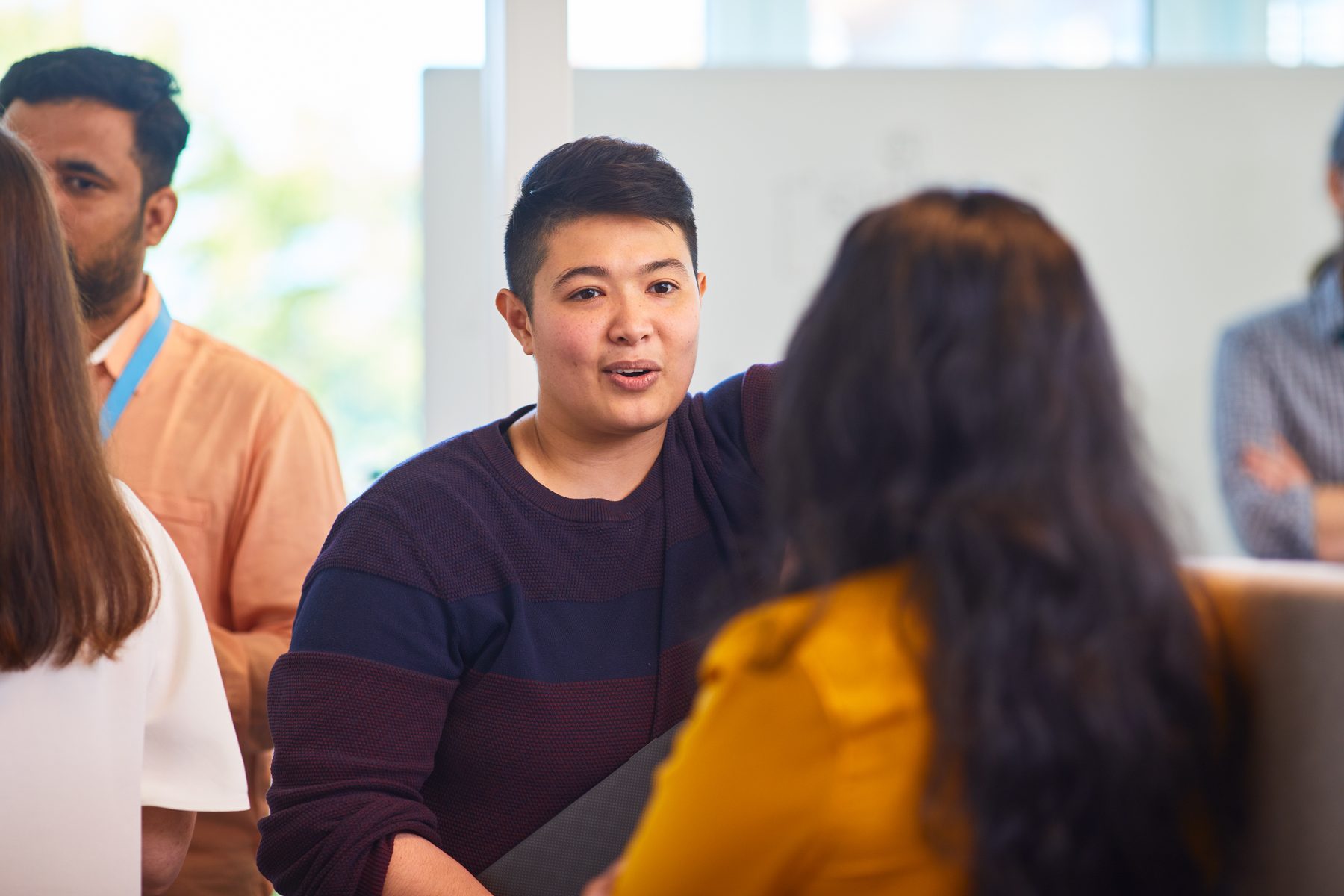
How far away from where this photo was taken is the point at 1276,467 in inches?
78.7

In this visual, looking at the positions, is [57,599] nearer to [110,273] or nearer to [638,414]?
[638,414]

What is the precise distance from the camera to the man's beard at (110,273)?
181 cm

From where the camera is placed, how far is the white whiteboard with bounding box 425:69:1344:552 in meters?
3.15

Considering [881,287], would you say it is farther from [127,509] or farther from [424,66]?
[424,66]

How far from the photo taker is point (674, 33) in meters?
3.54

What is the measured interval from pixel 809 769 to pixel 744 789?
49mm

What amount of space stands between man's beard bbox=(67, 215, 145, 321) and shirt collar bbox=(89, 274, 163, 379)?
0.03 m

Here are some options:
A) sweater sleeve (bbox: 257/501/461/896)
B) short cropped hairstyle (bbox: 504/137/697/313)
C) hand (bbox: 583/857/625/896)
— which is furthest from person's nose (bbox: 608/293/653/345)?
hand (bbox: 583/857/625/896)

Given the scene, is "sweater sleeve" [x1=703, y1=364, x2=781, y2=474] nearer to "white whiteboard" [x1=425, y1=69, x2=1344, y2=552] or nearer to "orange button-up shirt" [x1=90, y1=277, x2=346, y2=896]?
"orange button-up shirt" [x1=90, y1=277, x2=346, y2=896]

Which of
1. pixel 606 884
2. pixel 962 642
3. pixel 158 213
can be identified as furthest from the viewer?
pixel 158 213

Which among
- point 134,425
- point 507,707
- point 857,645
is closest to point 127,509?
point 507,707

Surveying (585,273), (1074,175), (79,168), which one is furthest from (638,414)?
(1074,175)

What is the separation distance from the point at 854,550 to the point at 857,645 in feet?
0.28

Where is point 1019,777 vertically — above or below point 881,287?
below
